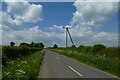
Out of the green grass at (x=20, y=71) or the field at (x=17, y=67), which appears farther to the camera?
the field at (x=17, y=67)

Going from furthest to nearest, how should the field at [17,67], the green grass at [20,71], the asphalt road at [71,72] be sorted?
the asphalt road at [71,72] → the field at [17,67] → the green grass at [20,71]

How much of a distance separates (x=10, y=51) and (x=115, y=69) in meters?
15.7

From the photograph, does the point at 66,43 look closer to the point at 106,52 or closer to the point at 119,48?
the point at 106,52

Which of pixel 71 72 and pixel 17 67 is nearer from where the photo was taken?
pixel 17 67

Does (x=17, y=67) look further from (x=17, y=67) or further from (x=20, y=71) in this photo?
(x=20, y=71)

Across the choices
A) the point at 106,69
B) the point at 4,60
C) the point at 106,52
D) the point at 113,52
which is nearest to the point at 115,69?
the point at 106,69

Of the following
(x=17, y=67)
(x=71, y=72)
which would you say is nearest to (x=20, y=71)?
(x=17, y=67)

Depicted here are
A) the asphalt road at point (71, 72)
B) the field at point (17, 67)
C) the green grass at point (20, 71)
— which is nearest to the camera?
the green grass at point (20, 71)

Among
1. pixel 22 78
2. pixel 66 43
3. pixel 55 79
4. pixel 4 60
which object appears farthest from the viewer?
pixel 66 43

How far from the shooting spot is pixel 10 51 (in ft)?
110

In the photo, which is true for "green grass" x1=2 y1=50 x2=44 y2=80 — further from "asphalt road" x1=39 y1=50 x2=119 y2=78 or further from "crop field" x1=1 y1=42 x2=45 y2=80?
"asphalt road" x1=39 y1=50 x2=119 y2=78

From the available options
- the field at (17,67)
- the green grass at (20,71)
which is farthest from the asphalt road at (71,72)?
the field at (17,67)

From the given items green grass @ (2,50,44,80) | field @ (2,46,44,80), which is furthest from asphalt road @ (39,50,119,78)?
field @ (2,46,44,80)

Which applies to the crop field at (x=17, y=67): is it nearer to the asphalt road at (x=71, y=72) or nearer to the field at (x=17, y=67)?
the field at (x=17, y=67)
